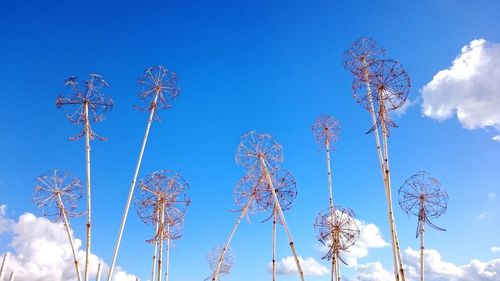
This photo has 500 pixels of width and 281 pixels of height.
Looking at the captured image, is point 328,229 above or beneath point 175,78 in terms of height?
beneath

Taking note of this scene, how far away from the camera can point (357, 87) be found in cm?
1195

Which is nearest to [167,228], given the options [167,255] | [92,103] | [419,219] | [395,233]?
[167,255]

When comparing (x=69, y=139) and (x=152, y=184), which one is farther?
(x=152, y=184)

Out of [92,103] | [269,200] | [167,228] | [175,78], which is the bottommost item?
[167,228]

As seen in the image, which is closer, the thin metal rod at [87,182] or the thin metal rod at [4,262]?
the thin metal rod at [87,182]

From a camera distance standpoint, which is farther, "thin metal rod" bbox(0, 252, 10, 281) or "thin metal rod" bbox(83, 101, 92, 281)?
"thin metal rod" bbox(0, 252, 10, 281)

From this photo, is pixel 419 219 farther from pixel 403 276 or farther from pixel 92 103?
pixel 92 103

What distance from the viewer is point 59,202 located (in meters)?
11.9

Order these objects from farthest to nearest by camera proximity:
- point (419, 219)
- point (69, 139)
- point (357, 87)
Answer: point (419, 219), point (357, 87), point (69, 139)

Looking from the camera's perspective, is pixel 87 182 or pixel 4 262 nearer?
pixel 87 182

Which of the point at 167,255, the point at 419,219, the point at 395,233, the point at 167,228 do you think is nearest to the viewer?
the point at 395,233

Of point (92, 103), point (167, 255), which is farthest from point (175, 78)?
point (167, 255)

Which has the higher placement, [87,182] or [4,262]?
[87,182]

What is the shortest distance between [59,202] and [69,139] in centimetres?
193
